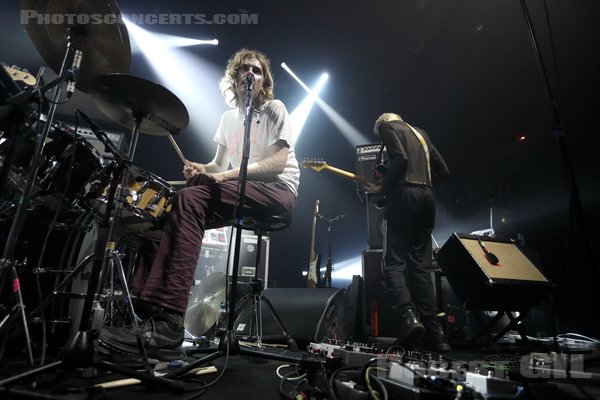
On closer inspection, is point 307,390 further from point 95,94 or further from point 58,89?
point 58,89

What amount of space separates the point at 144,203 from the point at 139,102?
2.34 feet

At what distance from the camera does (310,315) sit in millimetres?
2730

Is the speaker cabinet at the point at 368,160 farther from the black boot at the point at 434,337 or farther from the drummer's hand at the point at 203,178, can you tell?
the drummer's hand at the point at 203,178

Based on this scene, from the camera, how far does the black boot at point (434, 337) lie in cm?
279

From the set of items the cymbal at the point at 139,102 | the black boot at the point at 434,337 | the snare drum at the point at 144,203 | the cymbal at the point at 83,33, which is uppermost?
the cymbal at the point at 83,33

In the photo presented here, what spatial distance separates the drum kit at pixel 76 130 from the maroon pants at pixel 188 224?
0.26m

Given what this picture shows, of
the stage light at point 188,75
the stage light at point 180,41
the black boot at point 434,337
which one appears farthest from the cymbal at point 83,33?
the stage light at point 180,41

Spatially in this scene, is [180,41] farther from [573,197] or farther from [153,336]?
[573,197]

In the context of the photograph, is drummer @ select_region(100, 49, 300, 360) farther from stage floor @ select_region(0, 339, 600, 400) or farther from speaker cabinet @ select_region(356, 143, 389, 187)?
speaker cabinet @ select_region(356, 143, 389, 187)

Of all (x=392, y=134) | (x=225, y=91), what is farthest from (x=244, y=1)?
(x=392, y=134)

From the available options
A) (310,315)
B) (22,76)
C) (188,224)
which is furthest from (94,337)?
(22,76)

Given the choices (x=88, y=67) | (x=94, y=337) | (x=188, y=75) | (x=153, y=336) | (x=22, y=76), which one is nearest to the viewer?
(x=94, y=337)

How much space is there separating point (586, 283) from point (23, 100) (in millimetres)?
6274

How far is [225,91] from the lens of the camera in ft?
9.78
